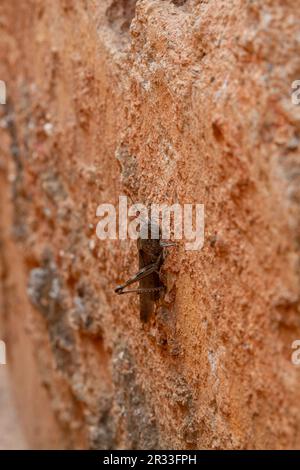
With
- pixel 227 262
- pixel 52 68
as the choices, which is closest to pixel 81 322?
pixel 52 68

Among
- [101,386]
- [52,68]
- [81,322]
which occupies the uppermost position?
[52,68]

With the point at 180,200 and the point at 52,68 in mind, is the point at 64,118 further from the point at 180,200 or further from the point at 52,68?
the point at 180,200
